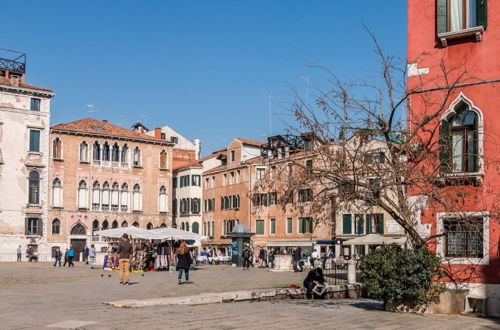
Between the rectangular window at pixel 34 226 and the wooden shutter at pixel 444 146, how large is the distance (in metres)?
48.7

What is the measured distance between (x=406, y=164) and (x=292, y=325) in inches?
193

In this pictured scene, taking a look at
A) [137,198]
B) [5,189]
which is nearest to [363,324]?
[5,189]

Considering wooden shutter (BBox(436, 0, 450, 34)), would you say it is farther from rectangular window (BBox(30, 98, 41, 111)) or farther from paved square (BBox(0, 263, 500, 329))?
rectangular window (BBox(30, 98, 41, 111))

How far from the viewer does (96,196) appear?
65.8m

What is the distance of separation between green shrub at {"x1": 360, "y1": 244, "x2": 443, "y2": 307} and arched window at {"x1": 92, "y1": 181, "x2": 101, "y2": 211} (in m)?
52.4

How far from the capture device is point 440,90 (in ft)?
56.5

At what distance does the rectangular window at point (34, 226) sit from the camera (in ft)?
195

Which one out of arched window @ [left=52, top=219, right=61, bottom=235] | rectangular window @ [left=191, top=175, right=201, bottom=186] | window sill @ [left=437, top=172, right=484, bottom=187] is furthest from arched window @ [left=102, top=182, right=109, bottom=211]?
window sill @ [left=437, top=172, right=484, bottom=187]

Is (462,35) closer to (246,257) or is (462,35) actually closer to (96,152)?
(246,257)

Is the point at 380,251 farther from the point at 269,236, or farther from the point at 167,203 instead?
the point at 167,203

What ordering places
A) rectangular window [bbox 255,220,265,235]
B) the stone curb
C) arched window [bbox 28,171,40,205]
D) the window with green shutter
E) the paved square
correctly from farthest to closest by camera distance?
1. rectangular window [bbox 255,220,265,235]
2. arched window [bbox 28,171,40,205]
3. the window with green shutter
4. the stone curb
5. the paved square

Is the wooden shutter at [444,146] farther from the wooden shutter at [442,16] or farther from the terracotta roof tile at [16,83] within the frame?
the terracotta roof tile at [16,83]

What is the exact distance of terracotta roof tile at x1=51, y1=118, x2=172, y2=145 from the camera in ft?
211

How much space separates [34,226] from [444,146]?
4984 cm
